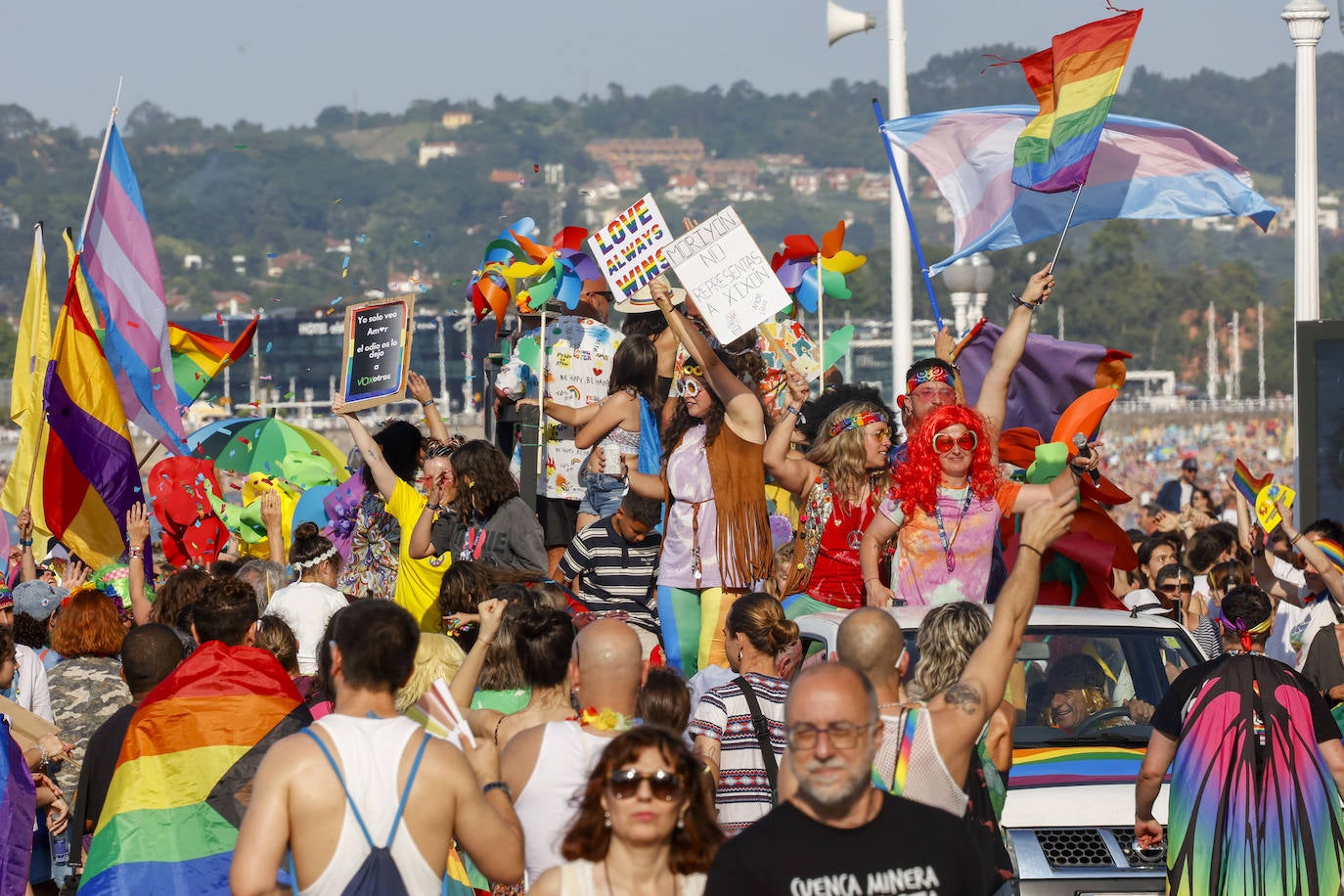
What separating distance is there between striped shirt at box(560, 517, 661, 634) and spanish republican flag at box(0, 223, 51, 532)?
12.7 feet

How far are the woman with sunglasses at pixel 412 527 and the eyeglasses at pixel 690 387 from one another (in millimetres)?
1319

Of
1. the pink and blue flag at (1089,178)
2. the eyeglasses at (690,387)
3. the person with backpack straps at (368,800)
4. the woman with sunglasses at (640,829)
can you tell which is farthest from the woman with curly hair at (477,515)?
the woman with sunglasses at (640,829)

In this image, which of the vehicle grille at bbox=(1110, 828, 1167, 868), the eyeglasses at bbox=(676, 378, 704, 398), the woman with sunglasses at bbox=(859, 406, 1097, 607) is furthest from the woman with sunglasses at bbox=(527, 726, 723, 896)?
the eyeglasses at bbox=(676, 378, 704, 398)

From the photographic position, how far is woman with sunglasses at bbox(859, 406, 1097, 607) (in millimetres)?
7359

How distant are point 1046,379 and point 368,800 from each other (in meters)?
6.25

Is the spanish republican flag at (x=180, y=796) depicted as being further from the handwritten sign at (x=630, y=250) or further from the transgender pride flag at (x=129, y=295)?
the transgender pride flag at (x=129, y=295)

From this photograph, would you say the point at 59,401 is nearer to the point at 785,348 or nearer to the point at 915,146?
the point at 785,348

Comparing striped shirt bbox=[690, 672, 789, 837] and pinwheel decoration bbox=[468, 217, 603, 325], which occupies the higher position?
pinwheel decoration bbox=[468, 217, 603, 325]

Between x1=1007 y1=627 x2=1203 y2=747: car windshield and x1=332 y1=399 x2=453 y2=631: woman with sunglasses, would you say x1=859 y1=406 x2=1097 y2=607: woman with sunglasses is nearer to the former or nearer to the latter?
x1=1007 y1=627 x2=1203 y2=747: car windshield

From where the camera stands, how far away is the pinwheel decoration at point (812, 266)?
1130 cm

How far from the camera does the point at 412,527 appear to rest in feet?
30.2

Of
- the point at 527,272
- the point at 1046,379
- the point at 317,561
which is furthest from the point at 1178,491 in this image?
the point at 317,561

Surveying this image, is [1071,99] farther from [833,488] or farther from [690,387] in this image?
[690,387]

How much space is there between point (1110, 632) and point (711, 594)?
5.66 ft
